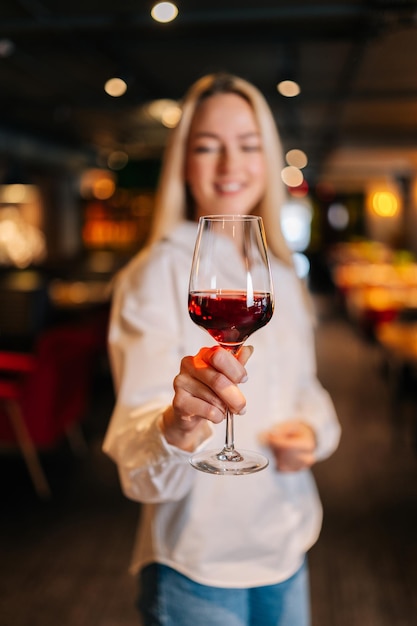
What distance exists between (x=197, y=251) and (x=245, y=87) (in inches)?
26.9

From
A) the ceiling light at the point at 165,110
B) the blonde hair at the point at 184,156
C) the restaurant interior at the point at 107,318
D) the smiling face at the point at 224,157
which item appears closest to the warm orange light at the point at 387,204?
the restaurant interior at the point at 107,318

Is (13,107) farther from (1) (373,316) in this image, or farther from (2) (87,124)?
(1) (373,316)

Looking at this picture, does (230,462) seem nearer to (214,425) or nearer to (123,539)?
(214,425)

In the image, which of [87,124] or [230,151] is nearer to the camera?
[230,151]

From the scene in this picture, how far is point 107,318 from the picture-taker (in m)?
6.80

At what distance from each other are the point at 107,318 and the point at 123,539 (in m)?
3.22

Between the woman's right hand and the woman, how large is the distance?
341 millimetres

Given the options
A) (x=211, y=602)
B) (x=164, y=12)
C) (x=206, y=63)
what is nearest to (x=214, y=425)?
(x=211, y=602)

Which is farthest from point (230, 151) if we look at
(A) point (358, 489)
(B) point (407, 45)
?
(B) point (407, 45)

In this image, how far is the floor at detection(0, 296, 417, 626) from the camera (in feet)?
10.4

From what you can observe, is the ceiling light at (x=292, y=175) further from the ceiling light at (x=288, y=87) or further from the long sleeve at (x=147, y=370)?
the long sleeve at (x=147, y=370)

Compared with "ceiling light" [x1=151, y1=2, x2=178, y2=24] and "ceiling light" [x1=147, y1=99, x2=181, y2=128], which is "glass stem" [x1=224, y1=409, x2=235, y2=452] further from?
"ceiling light" [x1=147, y1=99, x2=181, y2=128]

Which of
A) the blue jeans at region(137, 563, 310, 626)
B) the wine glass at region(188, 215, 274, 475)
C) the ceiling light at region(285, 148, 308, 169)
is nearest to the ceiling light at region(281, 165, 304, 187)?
the ceiling light at region(285, 148, 308, 169)

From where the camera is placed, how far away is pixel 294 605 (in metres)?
1.37
